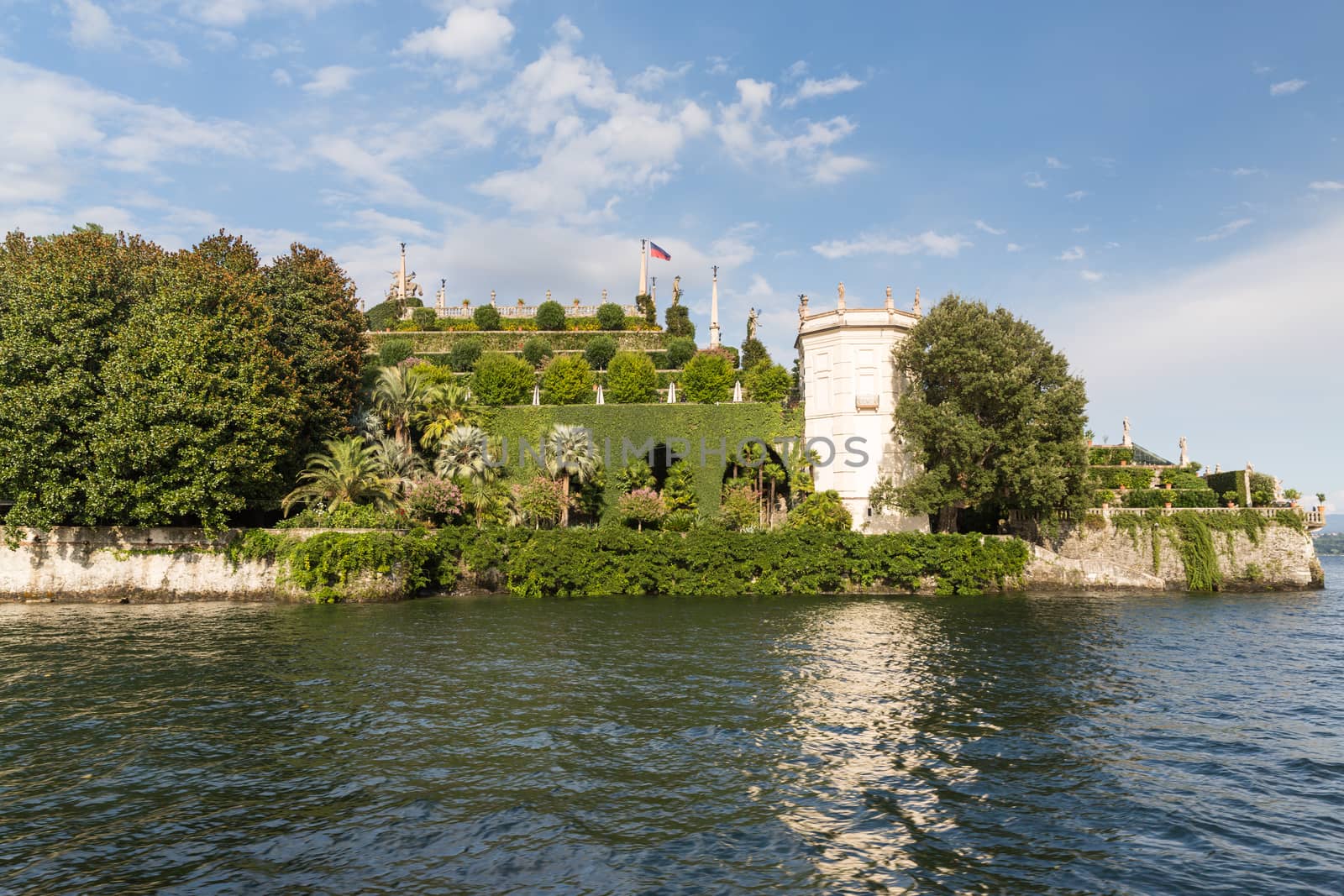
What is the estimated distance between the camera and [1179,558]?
1475 inches

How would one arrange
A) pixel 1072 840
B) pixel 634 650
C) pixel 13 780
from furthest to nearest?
pixel 634 650 < pixel 13 780 < pixel 1072 840

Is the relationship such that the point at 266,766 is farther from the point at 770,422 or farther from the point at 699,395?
the point at 699,395

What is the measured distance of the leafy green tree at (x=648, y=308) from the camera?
67.0 m

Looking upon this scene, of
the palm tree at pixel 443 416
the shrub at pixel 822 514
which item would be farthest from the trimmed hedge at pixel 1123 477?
the palm tree at pixel 443 416

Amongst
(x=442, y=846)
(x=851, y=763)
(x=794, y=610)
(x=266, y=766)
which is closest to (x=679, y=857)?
(x=442, y=846)

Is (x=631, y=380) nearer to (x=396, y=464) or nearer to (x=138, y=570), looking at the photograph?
(x=396, y=464)

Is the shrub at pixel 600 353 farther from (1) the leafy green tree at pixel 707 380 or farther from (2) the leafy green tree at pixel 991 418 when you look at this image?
(2) the leafy green tree at pixel 991 418

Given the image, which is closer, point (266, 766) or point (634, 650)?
point (266, 766)

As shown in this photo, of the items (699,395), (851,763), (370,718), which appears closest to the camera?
(851,763)

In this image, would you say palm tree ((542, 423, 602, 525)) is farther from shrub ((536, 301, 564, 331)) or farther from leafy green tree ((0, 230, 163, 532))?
shrub ((536, 301, 564, 331))

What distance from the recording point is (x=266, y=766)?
12055 mm

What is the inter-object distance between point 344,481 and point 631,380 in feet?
64.6

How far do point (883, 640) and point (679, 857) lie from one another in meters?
14.8

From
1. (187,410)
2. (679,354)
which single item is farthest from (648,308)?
(187,410)
